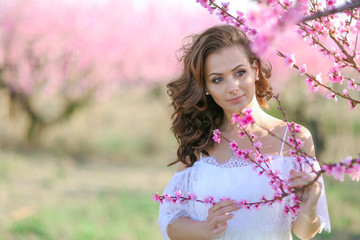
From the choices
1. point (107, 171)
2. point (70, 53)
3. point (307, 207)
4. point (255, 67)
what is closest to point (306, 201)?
point (307, 207)

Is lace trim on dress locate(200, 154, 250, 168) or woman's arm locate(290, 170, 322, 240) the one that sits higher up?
lace trim on dress locate(200, 154, 250, 168)

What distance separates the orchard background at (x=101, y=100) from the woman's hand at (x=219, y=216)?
562cm

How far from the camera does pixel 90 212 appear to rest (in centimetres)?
649

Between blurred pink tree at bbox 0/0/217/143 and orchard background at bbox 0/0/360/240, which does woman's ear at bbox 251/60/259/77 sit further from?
blurred pink tree at bbox 0/0/217/143

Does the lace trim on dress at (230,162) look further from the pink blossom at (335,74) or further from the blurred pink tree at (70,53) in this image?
the blurred pink tree at (70,53)

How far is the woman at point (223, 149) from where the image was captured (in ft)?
6.74

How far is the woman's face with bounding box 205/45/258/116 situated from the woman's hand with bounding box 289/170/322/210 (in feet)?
1.58

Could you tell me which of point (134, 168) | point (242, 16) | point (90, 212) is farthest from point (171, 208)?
point (134, 168)

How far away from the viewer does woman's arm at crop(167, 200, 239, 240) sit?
1.87 m

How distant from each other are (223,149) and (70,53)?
10442 mm

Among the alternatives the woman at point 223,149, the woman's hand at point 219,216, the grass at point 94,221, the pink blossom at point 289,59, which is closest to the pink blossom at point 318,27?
the pink blossom at point 289,59

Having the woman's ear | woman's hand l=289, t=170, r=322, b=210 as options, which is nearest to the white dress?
woman's hand l=289, t=170, r=322, b=210

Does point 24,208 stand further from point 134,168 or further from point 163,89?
point 163,89

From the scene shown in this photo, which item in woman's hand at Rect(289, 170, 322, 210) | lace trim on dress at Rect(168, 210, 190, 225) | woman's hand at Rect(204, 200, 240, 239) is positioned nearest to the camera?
woman's hand at Rect(289, 170, 322, 210)
